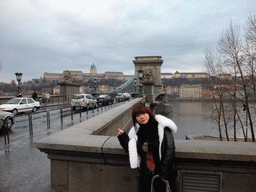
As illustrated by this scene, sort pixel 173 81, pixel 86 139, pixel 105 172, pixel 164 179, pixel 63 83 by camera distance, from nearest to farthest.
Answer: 1. pixel 164 179
2. pixel 105 172
3. pixel 86 139
4. pixel 63 83
5. pixel 173 81

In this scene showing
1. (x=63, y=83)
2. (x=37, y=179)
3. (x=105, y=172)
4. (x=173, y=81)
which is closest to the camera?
(x=105, y=172)

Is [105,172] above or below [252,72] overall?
below

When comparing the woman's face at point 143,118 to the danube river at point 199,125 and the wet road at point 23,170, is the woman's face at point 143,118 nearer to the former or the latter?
the wet road at point 23,170

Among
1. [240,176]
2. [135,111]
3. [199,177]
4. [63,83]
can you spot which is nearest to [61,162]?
[135,111]

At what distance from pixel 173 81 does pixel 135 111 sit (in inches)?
5772

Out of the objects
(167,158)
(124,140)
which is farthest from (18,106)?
(167,158)

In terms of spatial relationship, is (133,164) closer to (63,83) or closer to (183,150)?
(183,150)

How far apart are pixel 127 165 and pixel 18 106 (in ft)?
42.4

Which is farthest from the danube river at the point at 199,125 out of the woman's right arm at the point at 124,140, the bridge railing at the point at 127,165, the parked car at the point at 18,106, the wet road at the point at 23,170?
the woman's right arm at the point at 124,140

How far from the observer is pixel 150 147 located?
196 cm

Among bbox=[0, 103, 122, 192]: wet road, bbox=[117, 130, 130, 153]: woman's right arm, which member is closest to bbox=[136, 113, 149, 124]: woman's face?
bbox=[117, 130, 130, 153]: woman's right arm

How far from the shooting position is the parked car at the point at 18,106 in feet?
39.4

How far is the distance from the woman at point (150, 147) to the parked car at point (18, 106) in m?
12.5

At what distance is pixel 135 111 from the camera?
6.70 ft
